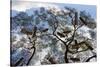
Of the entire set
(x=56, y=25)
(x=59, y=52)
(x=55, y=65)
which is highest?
(x=56, y=25)

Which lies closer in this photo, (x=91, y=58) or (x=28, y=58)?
(x=28, y=58)

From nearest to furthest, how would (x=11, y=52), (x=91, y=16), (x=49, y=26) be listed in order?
(x=11, y=52) → (x=49, y=26) → (x=91, y=16)

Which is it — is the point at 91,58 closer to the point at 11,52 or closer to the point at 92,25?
the point at 92,25

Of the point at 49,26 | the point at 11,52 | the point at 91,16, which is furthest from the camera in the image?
the point at 91,16

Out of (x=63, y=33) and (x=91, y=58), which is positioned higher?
(x=63, y=33)

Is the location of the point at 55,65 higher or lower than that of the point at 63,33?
lower

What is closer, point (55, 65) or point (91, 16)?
point (55, 65)

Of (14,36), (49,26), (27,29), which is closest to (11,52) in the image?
(14,36)

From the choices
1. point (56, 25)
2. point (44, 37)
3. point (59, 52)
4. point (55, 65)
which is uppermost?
point (56, 25)

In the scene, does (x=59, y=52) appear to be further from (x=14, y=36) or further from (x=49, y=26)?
(x=14, y=36)
